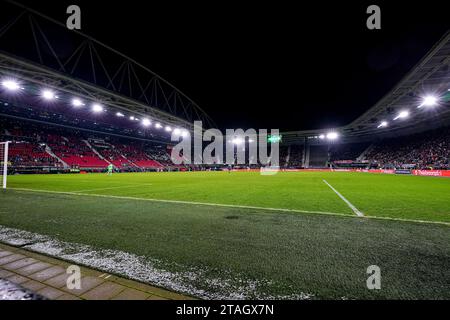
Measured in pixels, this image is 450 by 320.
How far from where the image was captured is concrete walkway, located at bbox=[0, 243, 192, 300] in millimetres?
1816

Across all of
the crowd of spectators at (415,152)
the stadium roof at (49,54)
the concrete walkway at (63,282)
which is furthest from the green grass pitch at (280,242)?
the crowd of spectators at (415,152)

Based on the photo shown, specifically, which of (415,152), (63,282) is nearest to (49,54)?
(63,282)

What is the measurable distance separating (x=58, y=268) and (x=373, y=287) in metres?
3.11

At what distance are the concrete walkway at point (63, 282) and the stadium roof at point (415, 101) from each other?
2237cm

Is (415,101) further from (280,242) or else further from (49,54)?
(49,54)

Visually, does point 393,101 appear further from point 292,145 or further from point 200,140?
point 200,140

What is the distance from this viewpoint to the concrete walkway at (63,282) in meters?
1.82

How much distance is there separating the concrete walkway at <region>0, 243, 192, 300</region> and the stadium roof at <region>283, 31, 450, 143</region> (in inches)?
881

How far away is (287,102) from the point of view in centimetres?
3422

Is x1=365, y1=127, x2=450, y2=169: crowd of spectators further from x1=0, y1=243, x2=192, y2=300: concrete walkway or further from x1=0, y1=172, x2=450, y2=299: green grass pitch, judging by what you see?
x1=0, y1=243, x2=192, y2=300: concrete walkway

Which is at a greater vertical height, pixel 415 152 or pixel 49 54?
pixel 49 54

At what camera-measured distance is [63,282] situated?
206 cm

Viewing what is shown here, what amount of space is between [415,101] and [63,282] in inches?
1520
